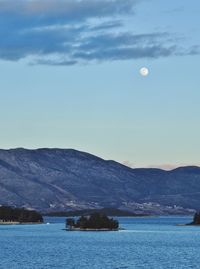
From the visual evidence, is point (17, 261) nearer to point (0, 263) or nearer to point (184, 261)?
point (0, 263)

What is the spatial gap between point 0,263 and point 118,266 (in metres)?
25.0

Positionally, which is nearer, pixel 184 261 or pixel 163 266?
pixel 163 266

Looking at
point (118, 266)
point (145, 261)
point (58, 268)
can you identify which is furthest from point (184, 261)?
point (58, 268)

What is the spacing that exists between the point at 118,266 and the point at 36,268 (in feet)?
54.9

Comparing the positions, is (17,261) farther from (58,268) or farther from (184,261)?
(184,261)

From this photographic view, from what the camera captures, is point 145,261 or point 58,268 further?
point 145,261

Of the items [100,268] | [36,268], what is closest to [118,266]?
[100,268]

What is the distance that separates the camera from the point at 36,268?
549ft

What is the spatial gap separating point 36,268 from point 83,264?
50.8ft

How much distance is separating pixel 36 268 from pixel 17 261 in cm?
1881

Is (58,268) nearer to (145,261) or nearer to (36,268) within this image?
(36,268)

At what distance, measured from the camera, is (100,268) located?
554 feet

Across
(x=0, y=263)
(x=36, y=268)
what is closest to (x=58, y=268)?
(x=36, y=268)

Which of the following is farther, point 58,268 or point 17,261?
Answer: point 17,261
